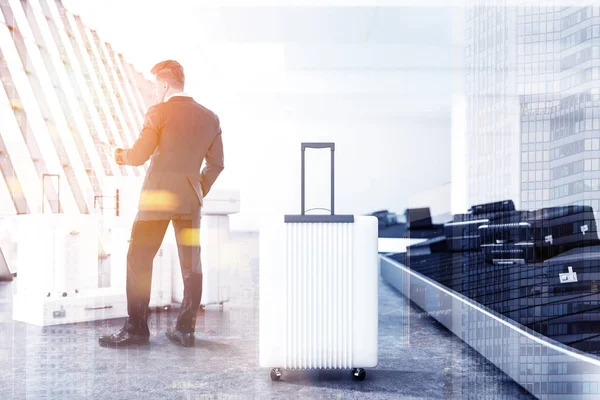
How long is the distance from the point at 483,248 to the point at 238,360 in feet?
4.40

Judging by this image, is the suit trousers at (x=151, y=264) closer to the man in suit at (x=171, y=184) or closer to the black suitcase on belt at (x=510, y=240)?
the man in suit at (x=171, y=184)

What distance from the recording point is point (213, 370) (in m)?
1.85

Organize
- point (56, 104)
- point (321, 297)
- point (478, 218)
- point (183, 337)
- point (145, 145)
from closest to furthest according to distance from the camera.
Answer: point (321, 297) → point (145, 145) → point (183, 337) → point (478, 218) → point (56, 104)

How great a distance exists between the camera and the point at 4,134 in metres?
4.49

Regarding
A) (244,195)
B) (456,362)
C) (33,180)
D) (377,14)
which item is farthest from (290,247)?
(377,14)

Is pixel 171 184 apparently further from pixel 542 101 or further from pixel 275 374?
pixel 542 101

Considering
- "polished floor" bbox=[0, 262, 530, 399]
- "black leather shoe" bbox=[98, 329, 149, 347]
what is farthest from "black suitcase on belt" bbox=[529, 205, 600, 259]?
"black leather shoe" bbox=[98, 329, 149, 347]

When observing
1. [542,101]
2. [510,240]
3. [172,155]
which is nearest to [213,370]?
[172,155]

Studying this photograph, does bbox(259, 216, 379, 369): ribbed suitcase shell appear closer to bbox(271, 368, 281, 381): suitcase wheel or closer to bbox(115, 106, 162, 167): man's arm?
bbox(271, 368, 281, 381): suitcase wheel

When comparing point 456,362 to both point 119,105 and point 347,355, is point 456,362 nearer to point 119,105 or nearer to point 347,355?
point 347,355

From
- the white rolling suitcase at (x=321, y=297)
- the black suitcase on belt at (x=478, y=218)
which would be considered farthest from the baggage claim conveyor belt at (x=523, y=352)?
the white rolling suitcase at (x=321, y=297)

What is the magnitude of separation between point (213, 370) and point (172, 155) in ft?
3.37

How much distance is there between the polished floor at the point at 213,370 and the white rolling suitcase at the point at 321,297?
0.40 feet

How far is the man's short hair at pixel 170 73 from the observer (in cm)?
226
